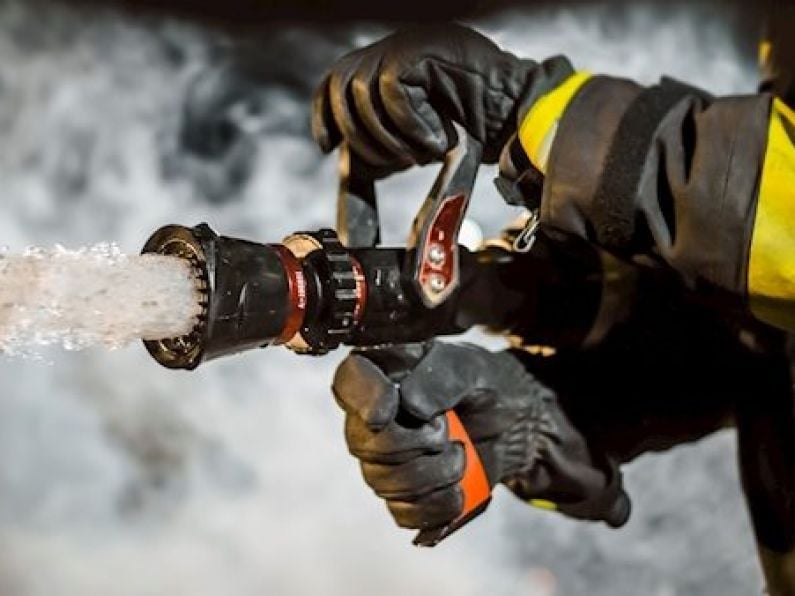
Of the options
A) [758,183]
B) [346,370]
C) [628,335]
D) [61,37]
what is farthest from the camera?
[61,37]

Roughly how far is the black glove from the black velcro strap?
8 centimetres

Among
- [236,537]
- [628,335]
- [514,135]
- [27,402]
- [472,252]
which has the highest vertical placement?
[514,135]

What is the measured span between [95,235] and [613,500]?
33.8 inches

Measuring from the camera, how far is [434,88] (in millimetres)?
853

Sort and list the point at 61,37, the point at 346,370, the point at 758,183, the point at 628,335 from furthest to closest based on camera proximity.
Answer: the point at 61,37
the point at 628,335
the point at 346,370
the point at 758,183

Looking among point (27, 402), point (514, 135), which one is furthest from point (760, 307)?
point (27, 402)

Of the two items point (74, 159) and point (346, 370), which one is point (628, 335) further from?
point (74, 159)

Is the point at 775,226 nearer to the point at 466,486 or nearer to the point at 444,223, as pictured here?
the point at 444,223

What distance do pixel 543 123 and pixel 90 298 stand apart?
331mm

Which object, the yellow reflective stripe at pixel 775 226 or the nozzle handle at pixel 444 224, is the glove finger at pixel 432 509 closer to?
the nozzle handle at pixel 444 224

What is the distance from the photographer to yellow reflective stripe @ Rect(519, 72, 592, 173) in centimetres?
81

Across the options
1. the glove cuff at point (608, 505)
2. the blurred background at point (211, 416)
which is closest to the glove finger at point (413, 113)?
the glove cuff at point (608, 505)

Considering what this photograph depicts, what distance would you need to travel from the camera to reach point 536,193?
0.85 m

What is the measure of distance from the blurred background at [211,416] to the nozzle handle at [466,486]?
1.83ft
